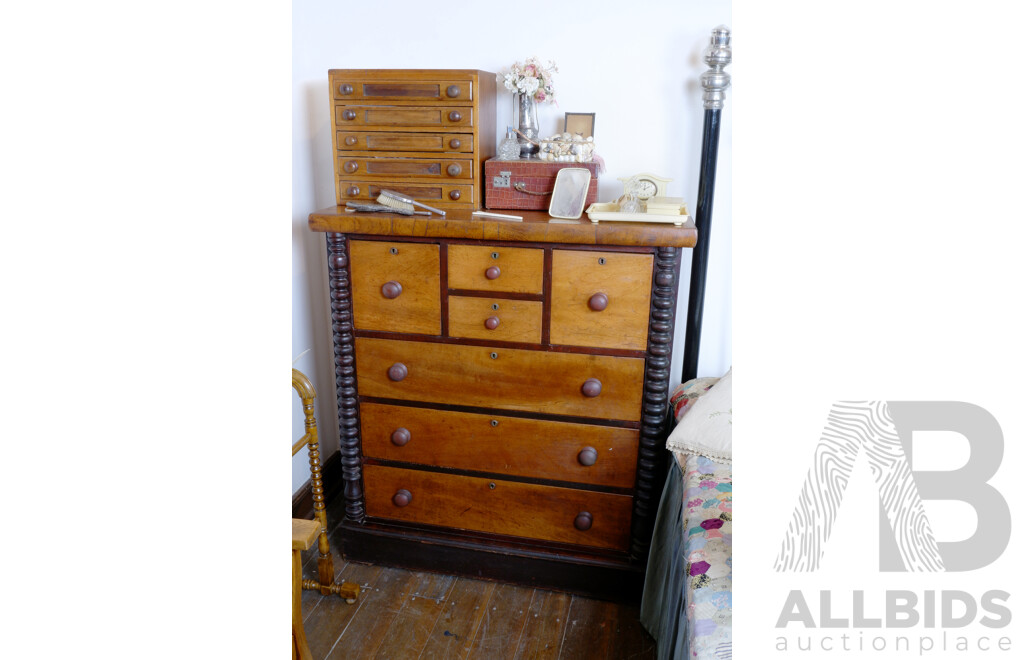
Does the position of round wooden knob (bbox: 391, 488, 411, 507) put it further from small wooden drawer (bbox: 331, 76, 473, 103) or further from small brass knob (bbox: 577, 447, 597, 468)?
small wooden drawer (bbox: 331, 76, 473, 103)

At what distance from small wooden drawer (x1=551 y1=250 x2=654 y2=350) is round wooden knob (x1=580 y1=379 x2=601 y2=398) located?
0.11 metres

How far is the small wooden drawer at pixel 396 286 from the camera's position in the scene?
2.01m

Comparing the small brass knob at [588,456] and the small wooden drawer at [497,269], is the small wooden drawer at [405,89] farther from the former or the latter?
the small brass knob at [588,456]

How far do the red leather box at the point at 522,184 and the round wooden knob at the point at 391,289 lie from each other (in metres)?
0.37

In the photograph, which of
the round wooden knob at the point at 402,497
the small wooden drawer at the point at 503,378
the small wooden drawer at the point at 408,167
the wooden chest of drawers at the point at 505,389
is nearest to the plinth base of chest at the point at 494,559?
the wooden chest of drawers at the point at 505,389

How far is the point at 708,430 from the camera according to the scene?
72.9 inches

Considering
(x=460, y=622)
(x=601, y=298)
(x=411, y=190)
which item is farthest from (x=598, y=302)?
(x=460, y=622)

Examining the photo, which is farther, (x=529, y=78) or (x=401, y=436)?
(x=401, y=436)

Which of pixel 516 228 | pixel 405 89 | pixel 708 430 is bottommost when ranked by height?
pixel 708 430

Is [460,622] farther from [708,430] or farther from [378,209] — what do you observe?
[378,209]

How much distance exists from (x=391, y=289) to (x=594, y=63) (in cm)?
98

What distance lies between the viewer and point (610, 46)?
2.18 m
